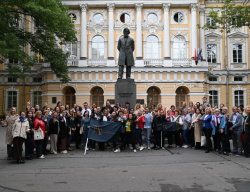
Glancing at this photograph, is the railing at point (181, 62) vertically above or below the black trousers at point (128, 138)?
above

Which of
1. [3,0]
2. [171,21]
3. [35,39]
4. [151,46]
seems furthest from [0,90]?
[171,21]

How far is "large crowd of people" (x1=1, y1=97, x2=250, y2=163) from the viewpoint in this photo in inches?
424

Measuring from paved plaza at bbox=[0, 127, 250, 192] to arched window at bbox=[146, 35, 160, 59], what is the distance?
2416 cm

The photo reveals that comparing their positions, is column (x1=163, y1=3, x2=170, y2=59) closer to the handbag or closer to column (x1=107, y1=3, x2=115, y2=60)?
column (x1=107, y1=3, x2=115, y2=60)

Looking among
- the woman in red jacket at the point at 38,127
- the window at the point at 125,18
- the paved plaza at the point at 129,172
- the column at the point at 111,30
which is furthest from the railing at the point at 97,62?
the woman in red jacket at the point at 38,127

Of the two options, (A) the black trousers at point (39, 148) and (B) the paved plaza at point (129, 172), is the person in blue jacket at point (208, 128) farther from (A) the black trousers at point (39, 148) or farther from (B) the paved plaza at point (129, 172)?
(A) the black trousers at point (39, 148)

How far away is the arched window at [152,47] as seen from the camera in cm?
3484

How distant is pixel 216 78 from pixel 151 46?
377 inches

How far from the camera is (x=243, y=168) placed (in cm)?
916

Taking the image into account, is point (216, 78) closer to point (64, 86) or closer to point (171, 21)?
point (171, 21)

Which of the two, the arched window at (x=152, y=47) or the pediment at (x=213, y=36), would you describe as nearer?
the arched window at (x=152, y=47)

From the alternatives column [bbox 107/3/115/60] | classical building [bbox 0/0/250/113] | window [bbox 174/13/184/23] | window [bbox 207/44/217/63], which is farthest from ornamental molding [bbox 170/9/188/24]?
column [bbox 107/3/115/60]

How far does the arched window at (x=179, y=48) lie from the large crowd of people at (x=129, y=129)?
21515 millimetres

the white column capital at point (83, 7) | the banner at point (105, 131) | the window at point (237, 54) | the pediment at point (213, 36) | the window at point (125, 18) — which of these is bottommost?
the banner at point (105, 131)
